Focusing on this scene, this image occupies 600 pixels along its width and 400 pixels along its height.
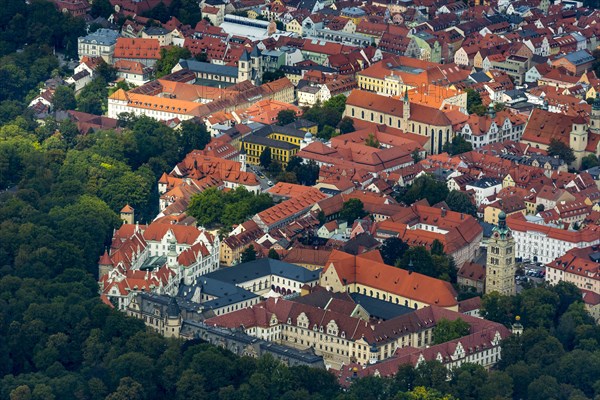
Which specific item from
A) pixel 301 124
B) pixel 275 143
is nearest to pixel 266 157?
pixel 275 143

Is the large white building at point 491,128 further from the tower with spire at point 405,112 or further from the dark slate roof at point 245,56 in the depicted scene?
the dark slate roof at point 245,56

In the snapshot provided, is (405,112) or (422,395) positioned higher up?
(422,395)

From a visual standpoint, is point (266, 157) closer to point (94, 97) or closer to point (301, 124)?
point (301, 124)

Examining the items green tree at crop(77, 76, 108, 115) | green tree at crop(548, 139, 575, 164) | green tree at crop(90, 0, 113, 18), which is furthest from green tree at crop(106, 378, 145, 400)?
green tree at crop(90, 0, 113, 18)

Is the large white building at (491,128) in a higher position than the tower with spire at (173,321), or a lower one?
lower

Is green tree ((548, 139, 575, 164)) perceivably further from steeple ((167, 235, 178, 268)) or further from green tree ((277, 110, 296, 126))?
steeple ((167, 235, 178, 268))

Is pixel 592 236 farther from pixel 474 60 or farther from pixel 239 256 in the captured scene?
pixel 474 60

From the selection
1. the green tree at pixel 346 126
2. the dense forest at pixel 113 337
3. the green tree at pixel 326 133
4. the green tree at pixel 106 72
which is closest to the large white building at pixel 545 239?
the dense forest at pixel 113 337
